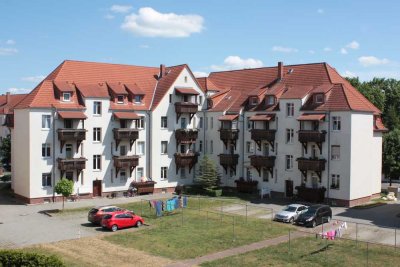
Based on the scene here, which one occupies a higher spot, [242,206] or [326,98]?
[326,98]

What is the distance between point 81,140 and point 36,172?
582cm

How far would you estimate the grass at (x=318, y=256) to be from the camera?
2981 centimetres

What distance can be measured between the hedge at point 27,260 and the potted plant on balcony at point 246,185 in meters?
36.0

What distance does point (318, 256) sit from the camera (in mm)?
31125

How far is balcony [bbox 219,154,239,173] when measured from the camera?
5859 centimetres

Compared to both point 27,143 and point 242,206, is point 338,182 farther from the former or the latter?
point 27,143

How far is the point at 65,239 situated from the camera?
35688 millimetres

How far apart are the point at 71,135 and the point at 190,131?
15671 mm

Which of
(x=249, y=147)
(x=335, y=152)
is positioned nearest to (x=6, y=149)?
(x=249, y=147)

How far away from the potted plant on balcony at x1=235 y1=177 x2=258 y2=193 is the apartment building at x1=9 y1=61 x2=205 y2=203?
21.4 feet

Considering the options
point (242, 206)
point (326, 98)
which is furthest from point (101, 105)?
point (326, 98)

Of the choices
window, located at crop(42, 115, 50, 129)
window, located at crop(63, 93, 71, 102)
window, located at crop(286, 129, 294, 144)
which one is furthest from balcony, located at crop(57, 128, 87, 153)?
window, located at crop(286, 129, 294, 144)

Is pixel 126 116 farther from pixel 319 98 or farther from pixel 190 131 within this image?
pixel 319 98

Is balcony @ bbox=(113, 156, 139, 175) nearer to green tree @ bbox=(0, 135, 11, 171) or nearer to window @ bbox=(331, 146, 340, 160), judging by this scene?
green tree @ bbox=(0, 135, 11, 171)
